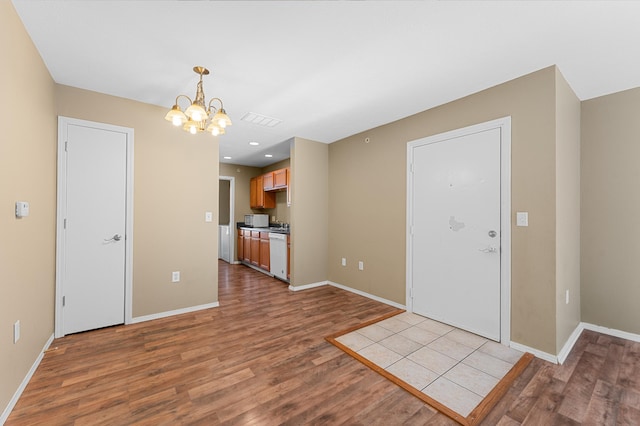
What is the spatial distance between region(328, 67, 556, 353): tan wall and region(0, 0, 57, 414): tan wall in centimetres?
353

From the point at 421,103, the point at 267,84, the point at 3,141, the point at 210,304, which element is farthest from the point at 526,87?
the point at 210,304

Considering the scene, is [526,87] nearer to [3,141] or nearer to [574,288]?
[574,288]

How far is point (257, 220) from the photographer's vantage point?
256 inches

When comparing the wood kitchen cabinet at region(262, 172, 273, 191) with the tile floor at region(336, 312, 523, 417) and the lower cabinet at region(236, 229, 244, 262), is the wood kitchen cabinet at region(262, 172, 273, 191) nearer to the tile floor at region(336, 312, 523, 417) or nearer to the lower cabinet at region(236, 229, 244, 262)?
the lower cabinet at region(236, 229, 244, 262)

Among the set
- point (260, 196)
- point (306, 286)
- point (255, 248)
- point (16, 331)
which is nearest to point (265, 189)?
point (260, 196)

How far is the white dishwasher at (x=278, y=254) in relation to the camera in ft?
15.7

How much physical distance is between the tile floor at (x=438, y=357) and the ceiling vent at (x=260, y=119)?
2804 millimetres

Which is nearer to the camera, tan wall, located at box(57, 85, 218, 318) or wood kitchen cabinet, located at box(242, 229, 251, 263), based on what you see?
tan wall, located at box(57, 85, 218, 318)

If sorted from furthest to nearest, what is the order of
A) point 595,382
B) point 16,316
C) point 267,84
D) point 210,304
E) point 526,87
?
1. point 210,304
2. point 267,84
3. point 526,87
4. point 595,382
5. point 16,316

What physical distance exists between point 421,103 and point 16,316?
13.0 ft

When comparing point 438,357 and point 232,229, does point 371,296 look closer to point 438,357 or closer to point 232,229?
point 438,357

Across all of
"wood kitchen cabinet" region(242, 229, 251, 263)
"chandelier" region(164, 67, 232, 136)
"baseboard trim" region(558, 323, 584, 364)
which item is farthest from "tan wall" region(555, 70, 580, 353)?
"wood kitchen cabinet" region(242, 229, 251, 263)

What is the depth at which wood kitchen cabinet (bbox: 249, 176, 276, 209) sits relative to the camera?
249 inches

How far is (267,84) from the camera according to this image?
2600mm
